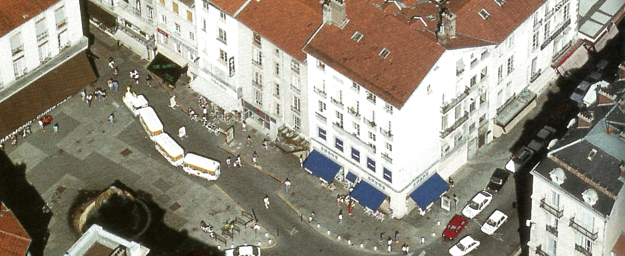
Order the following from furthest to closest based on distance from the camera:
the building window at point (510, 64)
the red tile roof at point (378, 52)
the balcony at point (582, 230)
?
the building window at point (510, 64) → the red tile roof at point (378, 52) → the balcony at point (582, 230)

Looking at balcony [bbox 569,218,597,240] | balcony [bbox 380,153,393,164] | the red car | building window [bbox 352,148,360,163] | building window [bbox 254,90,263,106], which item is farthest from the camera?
building window [bbox 254,90,263,106]

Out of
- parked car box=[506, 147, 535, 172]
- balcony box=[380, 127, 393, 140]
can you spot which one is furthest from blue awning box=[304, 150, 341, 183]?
parked car box=[506, 147, 535, 172]

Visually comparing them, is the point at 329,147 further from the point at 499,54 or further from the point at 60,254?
the point at 60,254

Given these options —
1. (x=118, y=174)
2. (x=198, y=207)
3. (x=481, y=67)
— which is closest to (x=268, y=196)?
(x=198, y=207)

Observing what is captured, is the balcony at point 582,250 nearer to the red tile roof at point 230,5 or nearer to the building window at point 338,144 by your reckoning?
the building window at point 338,144

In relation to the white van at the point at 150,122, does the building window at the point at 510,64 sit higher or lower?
higher

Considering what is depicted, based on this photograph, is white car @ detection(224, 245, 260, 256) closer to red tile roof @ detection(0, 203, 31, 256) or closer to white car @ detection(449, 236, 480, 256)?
white car @ detection(449, 236, 480, 256)

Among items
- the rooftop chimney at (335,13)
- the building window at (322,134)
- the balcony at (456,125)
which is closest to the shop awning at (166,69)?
the building window at (322,134)
